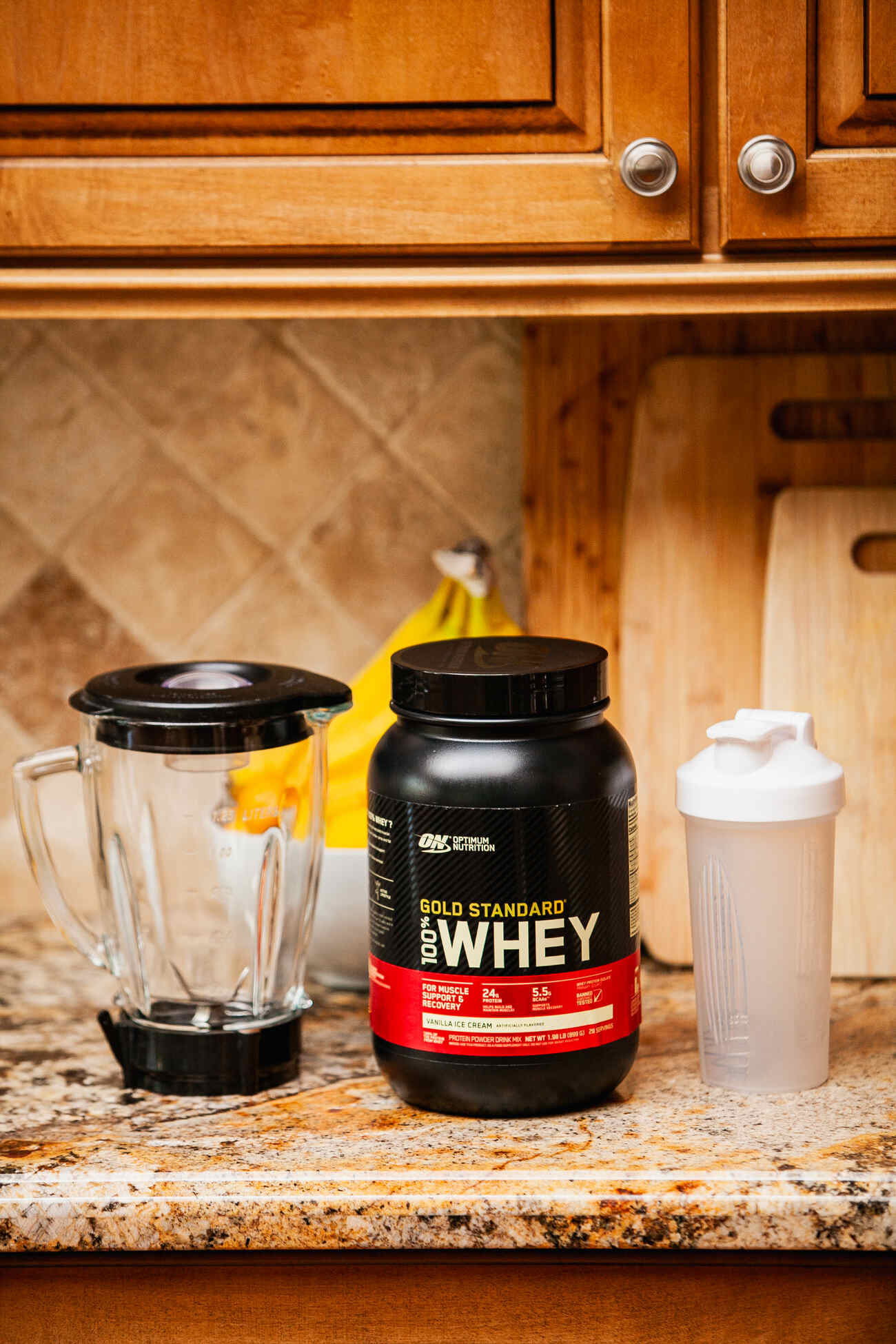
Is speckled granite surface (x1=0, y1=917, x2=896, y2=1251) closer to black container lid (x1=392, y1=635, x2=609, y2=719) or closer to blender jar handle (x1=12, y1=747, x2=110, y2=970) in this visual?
Answer: blender jar handle (x1=12, y1=747, x2=110, y2=970)

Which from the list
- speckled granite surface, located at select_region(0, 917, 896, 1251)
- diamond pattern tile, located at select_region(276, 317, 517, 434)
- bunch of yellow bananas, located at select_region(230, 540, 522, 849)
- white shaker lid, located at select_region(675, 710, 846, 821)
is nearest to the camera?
speckled granite surface, located at select_region(0, 917, 896, 1251)

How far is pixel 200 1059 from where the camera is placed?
0.86 metres

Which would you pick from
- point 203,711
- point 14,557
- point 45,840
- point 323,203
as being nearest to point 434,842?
point 203,711

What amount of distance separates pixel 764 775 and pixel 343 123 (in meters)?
0.49

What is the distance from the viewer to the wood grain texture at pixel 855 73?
82cm

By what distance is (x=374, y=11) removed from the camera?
2.71 feet

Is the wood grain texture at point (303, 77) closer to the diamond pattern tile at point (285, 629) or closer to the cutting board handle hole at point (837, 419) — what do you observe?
the cutting board handle hole at point (837, 419)

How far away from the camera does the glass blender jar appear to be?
0.86 meters

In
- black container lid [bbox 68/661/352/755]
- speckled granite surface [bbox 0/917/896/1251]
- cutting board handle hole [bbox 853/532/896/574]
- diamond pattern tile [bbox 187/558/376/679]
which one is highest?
cutting board handle hole [bbox 853/532/896/574]

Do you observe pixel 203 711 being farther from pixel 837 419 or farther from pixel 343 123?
pixel 837 419

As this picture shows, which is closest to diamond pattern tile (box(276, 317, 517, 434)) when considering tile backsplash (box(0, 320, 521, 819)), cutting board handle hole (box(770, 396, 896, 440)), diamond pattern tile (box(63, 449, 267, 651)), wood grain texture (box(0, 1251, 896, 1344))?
tile backsplash (box(0, 320, 521, 819))

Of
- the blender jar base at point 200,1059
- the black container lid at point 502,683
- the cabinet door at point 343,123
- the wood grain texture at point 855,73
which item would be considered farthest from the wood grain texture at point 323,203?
the blender jar base at point 200,1059

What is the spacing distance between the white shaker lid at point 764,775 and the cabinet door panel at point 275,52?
1.37ft

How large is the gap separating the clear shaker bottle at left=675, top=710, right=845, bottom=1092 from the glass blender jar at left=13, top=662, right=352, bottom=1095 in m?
0.26
